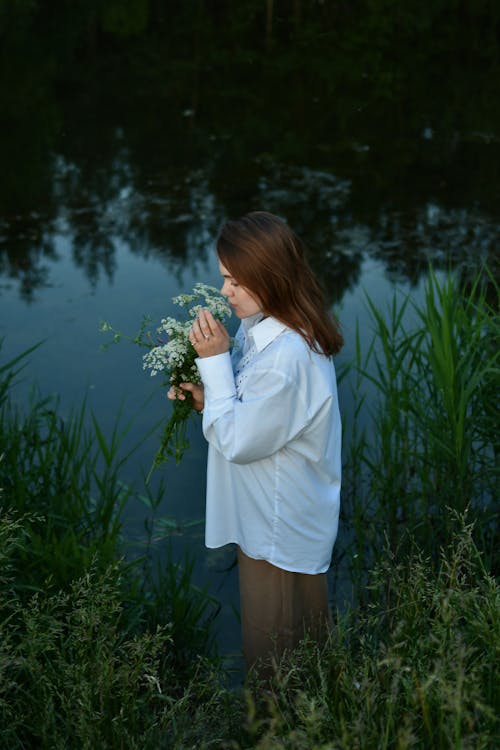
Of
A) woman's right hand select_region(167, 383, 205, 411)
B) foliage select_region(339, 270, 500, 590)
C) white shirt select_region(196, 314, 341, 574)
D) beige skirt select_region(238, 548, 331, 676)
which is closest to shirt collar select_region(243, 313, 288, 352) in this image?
white shirt select_region(196, 314, 341, 574)

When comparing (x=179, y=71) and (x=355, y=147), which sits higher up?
(x=179, y=71)


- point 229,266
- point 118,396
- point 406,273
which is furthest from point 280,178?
point 229,266

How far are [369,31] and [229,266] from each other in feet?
40.0

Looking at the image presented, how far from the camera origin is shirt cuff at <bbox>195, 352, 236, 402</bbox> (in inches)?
92.7

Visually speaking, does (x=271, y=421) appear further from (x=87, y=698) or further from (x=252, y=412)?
(x=87, y=698)

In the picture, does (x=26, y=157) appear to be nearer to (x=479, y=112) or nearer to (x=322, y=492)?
(x=479, y=112)

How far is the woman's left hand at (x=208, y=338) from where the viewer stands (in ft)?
7.79

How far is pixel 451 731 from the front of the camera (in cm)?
181

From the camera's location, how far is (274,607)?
2600 millimetres

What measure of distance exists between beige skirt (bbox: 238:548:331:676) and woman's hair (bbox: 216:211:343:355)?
25.2 inches

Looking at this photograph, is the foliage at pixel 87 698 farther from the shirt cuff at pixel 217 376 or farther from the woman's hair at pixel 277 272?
the woman's hair at pixel 277 272

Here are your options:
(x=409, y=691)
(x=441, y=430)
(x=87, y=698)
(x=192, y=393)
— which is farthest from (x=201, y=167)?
(x=409, y=691)

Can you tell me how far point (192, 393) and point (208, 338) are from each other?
0.86ft

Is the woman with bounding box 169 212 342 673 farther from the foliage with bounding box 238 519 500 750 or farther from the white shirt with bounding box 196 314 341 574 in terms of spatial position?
the foliage with bounding box 238 519 500 750
